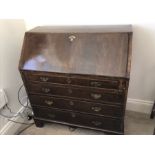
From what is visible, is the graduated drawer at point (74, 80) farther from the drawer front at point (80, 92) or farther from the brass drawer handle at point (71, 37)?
the brass drawer handle at point (71, 37)

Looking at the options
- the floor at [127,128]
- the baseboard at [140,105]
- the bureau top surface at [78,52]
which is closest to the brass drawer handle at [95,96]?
the bureau top surface at [78,52]

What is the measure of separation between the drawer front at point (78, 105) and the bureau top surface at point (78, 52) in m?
0.32

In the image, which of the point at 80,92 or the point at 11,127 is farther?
the point at 11,127

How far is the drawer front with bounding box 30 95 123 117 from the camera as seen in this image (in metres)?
1.50

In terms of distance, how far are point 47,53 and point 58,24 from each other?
1.57 feet

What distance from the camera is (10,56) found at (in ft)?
5.93

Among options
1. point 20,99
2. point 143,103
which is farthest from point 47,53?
point 143,103

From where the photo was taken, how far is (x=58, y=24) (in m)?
1.81

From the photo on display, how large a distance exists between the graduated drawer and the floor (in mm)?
635

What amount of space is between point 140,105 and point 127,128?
1.04 ft

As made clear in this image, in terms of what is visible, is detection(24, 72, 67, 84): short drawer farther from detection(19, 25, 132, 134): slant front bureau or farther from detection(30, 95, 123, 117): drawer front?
detection(30, 95, 123, 117): drawer front
